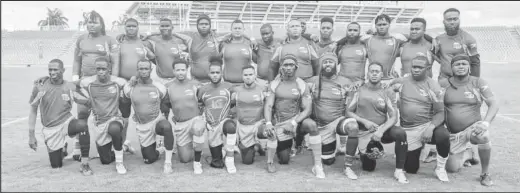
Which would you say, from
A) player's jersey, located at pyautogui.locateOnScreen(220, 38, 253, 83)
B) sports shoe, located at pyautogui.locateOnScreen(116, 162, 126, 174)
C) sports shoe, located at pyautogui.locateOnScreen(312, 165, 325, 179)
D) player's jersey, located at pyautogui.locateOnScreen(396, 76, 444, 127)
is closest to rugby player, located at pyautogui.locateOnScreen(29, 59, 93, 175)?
sports shoe, located at pyautogui.locateOnScreen(116, 162, 126, 174)

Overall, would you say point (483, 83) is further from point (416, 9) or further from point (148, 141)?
point (416, 9)

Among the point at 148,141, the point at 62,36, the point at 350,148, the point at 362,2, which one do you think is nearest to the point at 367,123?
the point at 350,148

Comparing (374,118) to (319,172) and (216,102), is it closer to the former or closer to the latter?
(319,172)

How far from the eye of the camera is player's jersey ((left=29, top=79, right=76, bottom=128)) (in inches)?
196

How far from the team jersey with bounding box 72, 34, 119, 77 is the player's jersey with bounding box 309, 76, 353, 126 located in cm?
265

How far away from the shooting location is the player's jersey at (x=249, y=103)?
5.14 metres

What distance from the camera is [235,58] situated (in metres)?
5.88

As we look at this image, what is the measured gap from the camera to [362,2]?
71.4 m

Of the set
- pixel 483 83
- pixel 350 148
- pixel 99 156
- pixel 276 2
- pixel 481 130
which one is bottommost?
pixel 99 156

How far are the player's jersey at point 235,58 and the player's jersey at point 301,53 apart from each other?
1.38ft

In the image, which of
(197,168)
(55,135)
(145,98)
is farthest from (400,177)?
(55,135)

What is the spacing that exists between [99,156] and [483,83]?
4584 millimetres

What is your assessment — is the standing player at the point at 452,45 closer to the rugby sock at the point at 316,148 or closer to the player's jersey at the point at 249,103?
the rugby sock at the point at 316,148

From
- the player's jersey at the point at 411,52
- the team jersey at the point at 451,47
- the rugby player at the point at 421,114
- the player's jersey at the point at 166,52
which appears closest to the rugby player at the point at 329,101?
the rugby player at the point at 421,114
